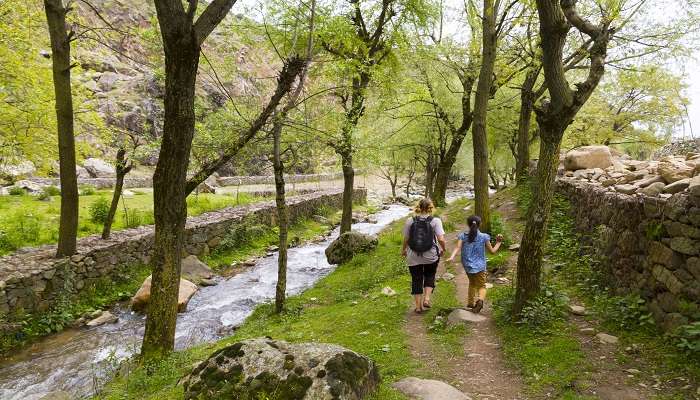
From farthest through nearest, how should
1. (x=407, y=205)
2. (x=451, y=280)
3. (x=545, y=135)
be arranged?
(x=407, y=205) → (x=451, y=280) → (x=545, y=135)

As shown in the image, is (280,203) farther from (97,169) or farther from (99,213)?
(97,169)

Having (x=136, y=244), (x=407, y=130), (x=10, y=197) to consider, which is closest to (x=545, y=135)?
(x=136, y=244)

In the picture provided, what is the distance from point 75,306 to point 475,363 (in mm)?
11019

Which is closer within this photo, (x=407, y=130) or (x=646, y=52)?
(x=646, y=52)

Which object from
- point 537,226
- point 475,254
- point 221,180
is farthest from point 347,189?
point 221,180

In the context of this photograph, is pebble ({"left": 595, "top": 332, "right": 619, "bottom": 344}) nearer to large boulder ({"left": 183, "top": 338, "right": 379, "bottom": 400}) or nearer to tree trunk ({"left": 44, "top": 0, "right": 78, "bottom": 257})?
large boulder ({"left": 183, "top": 338, "right": 379, "bottom": 400})

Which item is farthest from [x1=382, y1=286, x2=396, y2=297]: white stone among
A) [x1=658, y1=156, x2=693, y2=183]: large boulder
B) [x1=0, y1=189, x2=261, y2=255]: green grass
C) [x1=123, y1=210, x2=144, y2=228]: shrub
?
[x1=123, y1=210, x2=144, y2=228]: shrub

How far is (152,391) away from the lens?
19.6 feet

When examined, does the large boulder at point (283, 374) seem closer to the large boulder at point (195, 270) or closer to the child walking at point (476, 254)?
the child walking at point (476, 254)

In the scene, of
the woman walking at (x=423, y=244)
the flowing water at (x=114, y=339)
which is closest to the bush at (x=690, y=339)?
the woman walking at (x=423, y=244)

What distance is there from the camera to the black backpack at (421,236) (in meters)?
7.45

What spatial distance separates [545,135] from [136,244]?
44.3 feet

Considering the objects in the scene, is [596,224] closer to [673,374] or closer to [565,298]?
[565,298]

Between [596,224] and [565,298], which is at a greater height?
[596,224]
